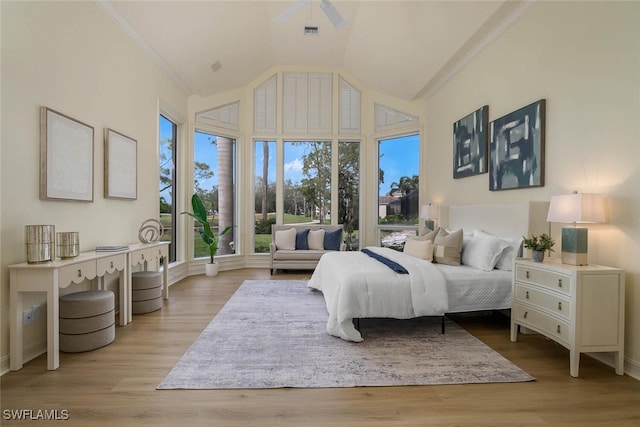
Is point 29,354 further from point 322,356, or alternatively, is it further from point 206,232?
point 206,232

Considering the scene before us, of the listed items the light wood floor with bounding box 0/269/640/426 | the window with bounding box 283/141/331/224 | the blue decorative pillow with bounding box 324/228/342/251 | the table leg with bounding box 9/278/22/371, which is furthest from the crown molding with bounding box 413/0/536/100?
the table leg with bounding box 9/278/22/371

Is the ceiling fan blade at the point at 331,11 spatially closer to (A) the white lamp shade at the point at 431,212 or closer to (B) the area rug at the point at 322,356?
(A) the white lamp shade at the point at 431,212

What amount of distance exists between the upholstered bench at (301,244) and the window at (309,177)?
0.54 m

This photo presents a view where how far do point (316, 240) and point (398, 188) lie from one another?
80.0 inches

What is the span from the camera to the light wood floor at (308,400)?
187 cm

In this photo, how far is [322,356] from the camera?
264 cm

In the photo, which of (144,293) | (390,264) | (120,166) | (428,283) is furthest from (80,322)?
(428,283)

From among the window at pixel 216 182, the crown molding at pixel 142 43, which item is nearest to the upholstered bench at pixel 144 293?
the window at pixel 216 182

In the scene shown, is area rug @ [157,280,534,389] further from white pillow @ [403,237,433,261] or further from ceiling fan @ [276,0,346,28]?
ceiling fan @ [276,0,346,28]

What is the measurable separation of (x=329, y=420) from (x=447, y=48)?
4738mm

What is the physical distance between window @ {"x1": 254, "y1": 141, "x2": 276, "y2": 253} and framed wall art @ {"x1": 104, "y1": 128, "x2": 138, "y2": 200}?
3.00m

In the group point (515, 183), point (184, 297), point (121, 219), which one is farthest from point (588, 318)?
point (121, 219)

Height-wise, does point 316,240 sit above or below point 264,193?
below

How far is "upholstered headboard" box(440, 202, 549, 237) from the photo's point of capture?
10.8 ft
